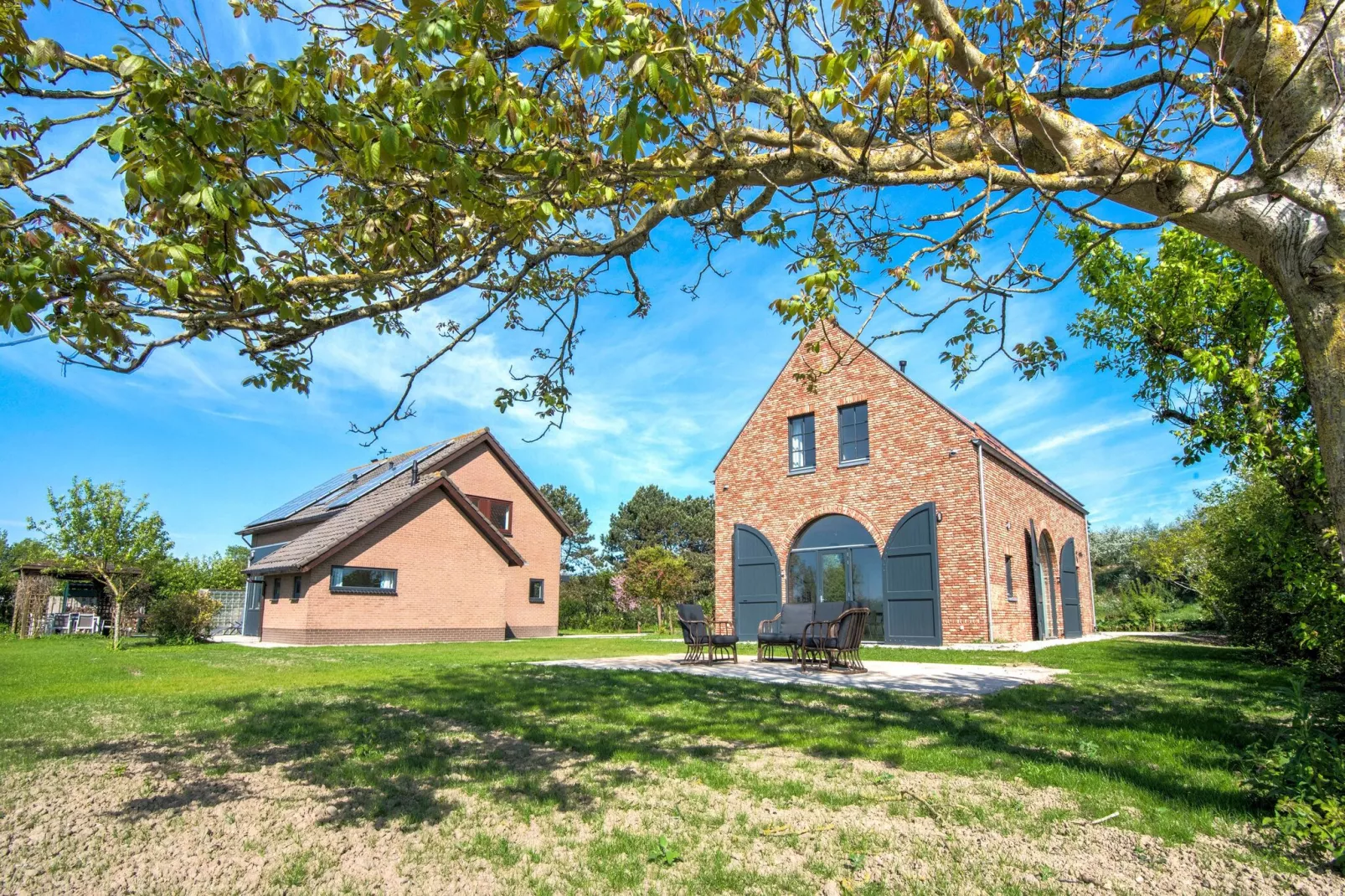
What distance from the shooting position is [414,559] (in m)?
21.4

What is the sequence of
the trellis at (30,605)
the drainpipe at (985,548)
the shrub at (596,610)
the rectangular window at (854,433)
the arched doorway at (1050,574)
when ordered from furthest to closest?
the shrub at (596,610) → the trellis at (30,605) → the arched doorway at (1050,574) → the rectangular window at (854,433) → the drainpipe at (985,548)

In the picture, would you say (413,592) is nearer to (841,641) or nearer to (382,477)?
(382,477)

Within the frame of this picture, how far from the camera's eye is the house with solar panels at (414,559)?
19.9 m

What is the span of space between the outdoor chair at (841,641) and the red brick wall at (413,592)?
1415cm

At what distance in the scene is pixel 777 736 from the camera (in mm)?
5648

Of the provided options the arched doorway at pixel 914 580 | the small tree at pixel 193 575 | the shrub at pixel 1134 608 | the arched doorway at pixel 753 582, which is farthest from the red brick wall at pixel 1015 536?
the small tree at pixel 193 575

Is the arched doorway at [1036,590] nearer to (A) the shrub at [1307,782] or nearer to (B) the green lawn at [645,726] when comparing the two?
(B) the green lawn at [645,726]

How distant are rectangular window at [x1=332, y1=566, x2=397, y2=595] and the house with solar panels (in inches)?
1.1

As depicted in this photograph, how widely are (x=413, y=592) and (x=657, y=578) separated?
32.5 feet

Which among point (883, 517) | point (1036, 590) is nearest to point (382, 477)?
point (883, 517)

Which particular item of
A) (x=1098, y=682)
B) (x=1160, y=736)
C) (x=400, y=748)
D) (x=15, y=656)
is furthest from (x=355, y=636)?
(x=1160, y=736)

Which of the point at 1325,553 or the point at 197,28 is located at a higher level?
the point at 197,28

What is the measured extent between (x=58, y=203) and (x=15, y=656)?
16.5m

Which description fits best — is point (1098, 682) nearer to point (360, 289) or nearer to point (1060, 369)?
point (1060, 369)
